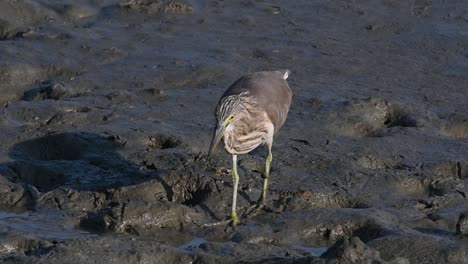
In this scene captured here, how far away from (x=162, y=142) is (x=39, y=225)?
207 cm

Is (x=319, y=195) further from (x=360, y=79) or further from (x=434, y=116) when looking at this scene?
(x=360, y=79)

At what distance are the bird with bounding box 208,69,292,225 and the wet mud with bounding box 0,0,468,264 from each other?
302 mm

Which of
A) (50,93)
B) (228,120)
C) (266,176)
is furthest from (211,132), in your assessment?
(50,93)

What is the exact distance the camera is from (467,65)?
503 inches

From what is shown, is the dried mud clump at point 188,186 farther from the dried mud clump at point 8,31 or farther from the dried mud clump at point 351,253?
the dried mud clump at point 8,31

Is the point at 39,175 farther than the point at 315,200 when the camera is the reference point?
Yes

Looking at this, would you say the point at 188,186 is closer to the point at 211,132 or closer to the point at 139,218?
the point at 139,218

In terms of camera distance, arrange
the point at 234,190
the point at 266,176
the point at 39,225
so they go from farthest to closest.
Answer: the point at 266,176, the point at 234,190, the point at 39,225

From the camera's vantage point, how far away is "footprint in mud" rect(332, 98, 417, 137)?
10984 millimetres

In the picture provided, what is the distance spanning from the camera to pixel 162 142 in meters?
10.5

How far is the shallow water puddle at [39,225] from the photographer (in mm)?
8450

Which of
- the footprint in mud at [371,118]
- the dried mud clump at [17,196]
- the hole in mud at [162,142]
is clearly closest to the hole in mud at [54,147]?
the hole in mud at [162,142]

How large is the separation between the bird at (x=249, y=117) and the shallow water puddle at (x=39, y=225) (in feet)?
4.16

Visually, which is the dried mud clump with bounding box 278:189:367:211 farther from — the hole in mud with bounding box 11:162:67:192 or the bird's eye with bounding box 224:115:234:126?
the hole in mud with bounding box 11:162:67:192
